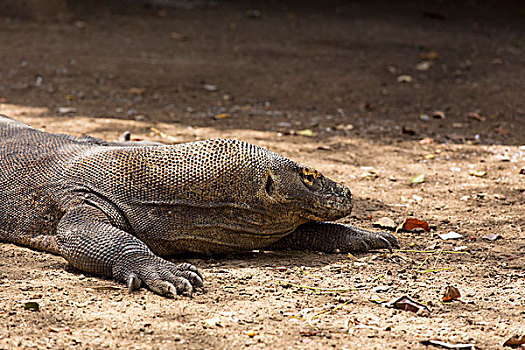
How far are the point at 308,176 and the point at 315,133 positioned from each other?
2844mm

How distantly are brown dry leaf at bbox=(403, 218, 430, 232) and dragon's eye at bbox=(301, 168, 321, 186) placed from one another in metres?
0.92

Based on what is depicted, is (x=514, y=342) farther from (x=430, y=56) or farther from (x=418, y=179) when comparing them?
(x=430, y=56)

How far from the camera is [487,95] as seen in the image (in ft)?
24.7

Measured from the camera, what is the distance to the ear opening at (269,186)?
3400mm

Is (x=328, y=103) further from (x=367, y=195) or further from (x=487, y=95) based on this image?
(x=367, y=195)

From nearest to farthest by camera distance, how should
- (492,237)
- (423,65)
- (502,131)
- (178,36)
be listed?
(492,237) → (502,131) → (423,65) → (178,36)

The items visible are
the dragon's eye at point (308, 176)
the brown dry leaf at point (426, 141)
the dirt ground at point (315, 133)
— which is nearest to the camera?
the dirt ground at point (315, 133)

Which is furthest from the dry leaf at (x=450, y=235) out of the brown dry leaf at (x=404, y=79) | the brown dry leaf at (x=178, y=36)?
the brown dry leaf at (x=178, y=36)

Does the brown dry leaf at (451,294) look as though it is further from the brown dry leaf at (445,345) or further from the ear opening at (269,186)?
the ear opening at (269,186)

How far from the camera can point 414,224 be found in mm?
4141

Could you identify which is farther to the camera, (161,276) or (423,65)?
(423,65)

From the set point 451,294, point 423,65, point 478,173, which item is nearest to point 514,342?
point 451,294

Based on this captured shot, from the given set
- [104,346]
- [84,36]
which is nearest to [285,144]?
[104,346]

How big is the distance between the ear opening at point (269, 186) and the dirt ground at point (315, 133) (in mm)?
381
